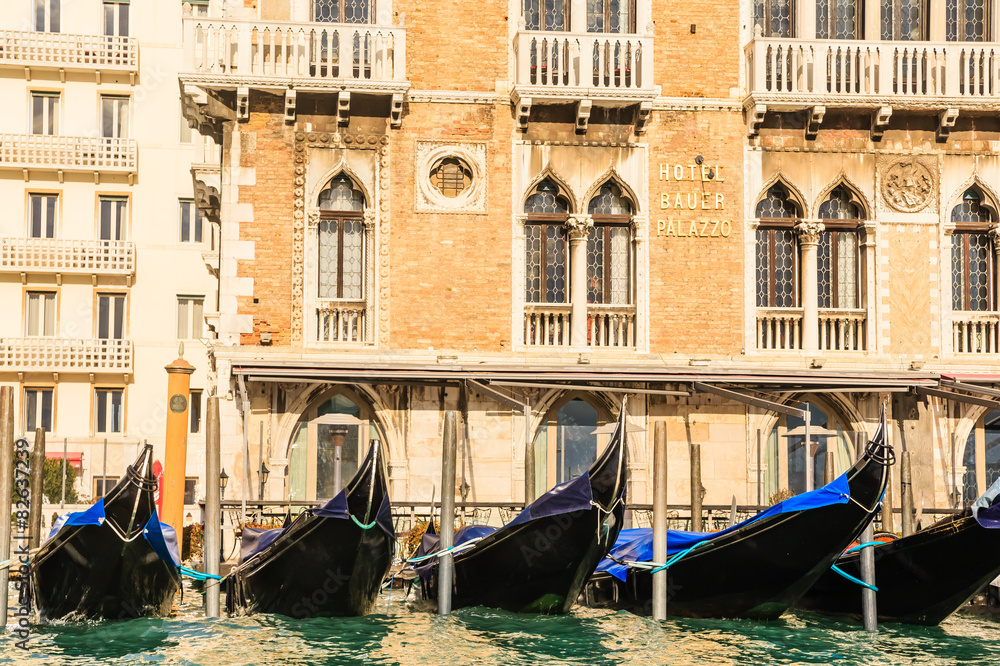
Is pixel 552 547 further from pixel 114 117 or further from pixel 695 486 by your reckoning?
pixel 114 117

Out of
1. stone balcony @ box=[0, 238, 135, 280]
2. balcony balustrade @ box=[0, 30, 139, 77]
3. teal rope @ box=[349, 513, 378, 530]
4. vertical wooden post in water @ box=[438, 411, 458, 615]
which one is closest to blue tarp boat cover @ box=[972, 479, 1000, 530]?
vertical wooden post in water @ box=[438, 411, 458, 615]

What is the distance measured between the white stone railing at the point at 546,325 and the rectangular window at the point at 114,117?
61.0 ft

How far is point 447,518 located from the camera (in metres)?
15.8

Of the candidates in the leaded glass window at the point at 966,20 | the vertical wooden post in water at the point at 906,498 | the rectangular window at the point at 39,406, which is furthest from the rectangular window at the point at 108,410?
the vertical wooden post in water at the point at 906,498

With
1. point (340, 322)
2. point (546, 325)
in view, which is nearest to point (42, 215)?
point (340, 322)

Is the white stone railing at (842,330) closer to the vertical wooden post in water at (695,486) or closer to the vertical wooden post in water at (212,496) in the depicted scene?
the vertical wooden post in water at (695,486)

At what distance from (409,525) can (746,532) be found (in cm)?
561

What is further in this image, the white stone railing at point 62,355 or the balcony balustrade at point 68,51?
the balcony balustrade at point 68,51

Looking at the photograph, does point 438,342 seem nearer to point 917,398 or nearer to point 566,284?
point 566,284

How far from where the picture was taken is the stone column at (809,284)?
21141 millimetres

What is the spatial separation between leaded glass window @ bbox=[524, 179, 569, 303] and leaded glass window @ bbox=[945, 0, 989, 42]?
6630 millimetres

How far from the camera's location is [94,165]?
35125 millimetres

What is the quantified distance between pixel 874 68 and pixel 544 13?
5.01m

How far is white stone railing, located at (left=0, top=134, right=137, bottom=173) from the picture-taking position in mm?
34594
